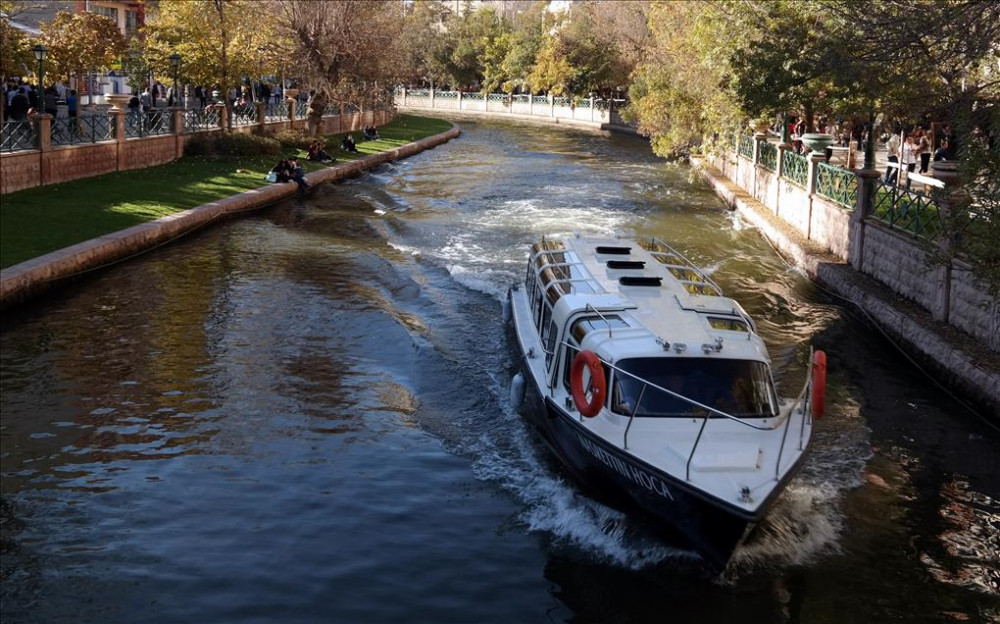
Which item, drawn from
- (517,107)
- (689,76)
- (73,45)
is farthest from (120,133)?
(517,107)

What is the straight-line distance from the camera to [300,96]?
2564 inches

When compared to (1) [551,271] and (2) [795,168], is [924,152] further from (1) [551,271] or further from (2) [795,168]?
(1) [551,271]

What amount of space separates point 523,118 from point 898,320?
7556 centimetres

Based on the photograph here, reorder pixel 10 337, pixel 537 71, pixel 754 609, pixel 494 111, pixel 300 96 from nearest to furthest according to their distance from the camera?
pixel 754 609 → pixel 10 337 → pixel 300 96 → pixel 537 71 → pixel 494 111

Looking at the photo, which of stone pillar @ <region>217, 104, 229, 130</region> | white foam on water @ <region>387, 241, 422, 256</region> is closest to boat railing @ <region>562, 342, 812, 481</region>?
white foam on water @ <region>387, 241, 422, 256</region>

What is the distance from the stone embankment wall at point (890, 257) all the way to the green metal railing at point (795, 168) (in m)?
0.20

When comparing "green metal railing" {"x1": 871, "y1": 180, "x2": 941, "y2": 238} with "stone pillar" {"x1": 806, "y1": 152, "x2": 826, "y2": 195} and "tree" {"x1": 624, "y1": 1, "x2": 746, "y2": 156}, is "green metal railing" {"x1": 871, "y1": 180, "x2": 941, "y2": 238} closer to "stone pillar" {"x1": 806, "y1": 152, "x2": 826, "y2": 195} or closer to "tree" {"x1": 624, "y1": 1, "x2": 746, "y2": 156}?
"stone pillar" {"x1": 806, "y1": 152, "x2": 826, "y2": 195}

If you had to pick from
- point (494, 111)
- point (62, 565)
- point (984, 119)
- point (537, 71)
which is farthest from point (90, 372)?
point (494, 111)

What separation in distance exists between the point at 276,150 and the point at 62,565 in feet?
113

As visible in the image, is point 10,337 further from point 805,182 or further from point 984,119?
point 805,182

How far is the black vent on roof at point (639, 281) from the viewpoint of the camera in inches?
586

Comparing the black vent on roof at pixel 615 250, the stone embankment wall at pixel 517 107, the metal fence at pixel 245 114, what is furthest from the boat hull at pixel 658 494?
the stone embankment wall at pixel 517 107

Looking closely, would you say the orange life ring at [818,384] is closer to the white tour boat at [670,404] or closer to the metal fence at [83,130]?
the white tour boat at [670,404]

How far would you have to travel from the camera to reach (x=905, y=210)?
21438 millimetres
